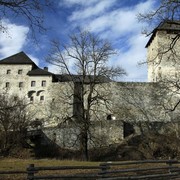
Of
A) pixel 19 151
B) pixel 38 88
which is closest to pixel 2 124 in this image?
pixel 19 151

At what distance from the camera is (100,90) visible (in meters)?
40.9

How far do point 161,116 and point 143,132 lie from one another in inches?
226

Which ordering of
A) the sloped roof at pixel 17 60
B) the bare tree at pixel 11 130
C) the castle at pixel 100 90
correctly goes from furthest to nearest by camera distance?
the sloped roof at pixel 17 60, the castle at pixel 100 90, the bare tree at pixel 11 130

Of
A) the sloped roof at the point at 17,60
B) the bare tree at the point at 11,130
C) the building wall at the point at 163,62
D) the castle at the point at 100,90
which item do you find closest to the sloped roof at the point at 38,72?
the castle at the point at 100,90

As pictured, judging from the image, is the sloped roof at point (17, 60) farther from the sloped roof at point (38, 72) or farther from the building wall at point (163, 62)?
the building wall at point (163, 62)

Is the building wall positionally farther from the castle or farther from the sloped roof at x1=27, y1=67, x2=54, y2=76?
the sloped roof at x1=27, y1=67, x2=54, y2=76

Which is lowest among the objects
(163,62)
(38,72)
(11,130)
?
(11,130)

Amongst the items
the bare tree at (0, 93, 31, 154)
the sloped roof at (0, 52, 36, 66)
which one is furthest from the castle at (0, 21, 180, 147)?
the bare tree at (0, 93, 31, 154)

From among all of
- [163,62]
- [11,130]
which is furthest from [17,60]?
[11,130]

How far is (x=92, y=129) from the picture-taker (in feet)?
109

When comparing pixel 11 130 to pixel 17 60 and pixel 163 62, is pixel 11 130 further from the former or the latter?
pixel 163 62

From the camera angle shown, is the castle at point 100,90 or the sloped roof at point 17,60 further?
the sloped roof at point 17,60

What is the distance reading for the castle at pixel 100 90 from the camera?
110 ft

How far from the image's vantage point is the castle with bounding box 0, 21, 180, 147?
33.7 metres
